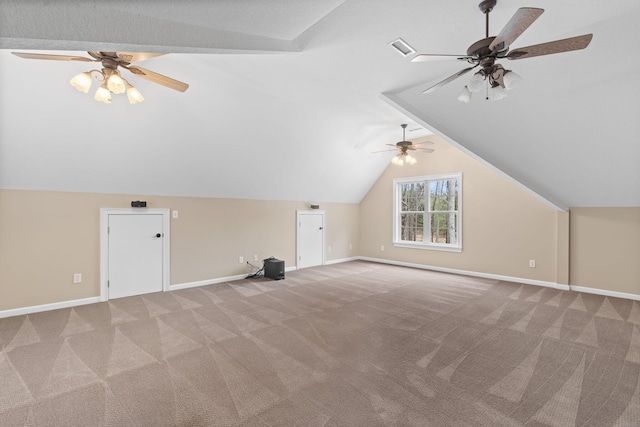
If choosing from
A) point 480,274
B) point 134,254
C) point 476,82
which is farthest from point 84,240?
point 480,274

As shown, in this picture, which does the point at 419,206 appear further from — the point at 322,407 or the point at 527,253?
the point at 322,407

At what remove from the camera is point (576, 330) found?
11.1 feet

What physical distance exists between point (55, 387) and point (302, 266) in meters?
5.11

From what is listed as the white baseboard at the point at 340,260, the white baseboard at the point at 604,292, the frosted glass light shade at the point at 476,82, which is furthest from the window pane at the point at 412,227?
the frosted glass light shade at the point at 476,82

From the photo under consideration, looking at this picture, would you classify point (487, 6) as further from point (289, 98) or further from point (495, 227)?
point (495, 227)

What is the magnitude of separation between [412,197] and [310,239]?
2.89 m

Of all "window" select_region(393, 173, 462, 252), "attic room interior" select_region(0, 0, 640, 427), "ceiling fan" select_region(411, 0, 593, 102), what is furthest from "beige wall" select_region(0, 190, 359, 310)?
"ceiling fan" select_region(411, 0, 593, 102)

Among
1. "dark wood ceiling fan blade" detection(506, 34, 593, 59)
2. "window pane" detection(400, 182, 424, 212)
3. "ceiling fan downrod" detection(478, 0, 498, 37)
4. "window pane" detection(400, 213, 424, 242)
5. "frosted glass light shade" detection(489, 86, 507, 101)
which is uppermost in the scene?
"ceiling fan downrod" detection(478, 0, 498, 37)

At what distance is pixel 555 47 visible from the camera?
1.96m

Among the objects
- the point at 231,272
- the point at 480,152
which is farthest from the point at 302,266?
the point at 480,152

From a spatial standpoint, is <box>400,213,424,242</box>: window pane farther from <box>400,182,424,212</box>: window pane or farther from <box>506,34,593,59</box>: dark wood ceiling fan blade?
<box>506,34,593,59</box>: dark wood ceiling fan blade

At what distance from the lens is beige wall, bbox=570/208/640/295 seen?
4574mm

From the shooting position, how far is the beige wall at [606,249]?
4.57 m

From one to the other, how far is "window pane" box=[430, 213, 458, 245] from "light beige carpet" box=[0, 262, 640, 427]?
228 cm
